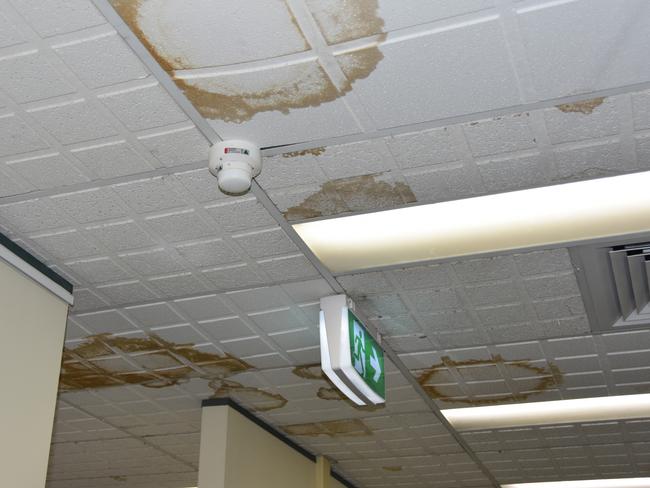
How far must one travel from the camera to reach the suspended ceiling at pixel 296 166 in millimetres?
2750

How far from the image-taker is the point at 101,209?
373cm

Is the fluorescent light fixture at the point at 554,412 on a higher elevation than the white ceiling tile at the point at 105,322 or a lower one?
lower

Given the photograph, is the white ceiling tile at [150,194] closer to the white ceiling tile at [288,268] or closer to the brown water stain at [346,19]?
the white ceiling tile at [288,268]

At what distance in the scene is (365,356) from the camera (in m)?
4.48

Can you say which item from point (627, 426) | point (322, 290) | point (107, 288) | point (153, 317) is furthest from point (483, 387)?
point (107, 288)

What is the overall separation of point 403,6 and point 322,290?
2145mm

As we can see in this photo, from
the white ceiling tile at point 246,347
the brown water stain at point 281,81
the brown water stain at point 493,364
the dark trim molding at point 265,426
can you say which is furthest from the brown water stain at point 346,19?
the dark trim molding at point 265,426

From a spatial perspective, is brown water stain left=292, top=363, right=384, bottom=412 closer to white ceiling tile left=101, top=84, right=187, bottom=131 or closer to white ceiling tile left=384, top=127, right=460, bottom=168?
white ceiling tile left=384, top=127, right=460, bottom=168

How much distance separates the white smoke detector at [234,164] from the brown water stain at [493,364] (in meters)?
2.60

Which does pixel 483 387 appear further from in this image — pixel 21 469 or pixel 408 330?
pixel 21 469

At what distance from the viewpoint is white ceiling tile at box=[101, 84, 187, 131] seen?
3027 millimetres

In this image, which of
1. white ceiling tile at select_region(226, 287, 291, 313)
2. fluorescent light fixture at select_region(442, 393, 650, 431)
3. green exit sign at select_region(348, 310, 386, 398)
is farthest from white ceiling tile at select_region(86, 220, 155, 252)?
fluorescent light fixture at select_region(442, 393, 650, 431)

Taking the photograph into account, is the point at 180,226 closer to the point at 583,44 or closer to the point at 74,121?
the point at 74,121

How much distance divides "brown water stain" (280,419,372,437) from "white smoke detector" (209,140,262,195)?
374 cm
